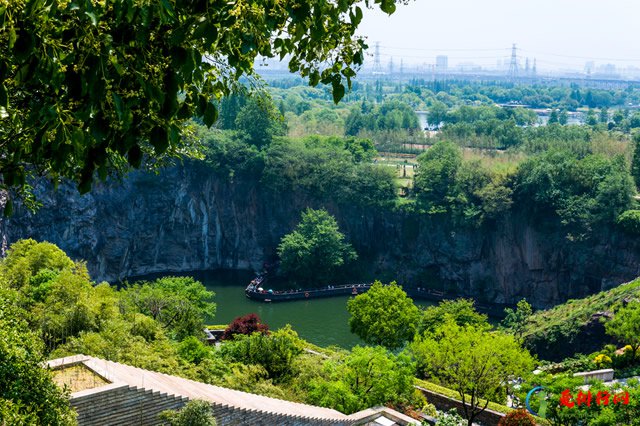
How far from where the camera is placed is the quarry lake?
38.2 metres

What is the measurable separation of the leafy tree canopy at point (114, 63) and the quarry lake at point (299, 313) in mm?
32298

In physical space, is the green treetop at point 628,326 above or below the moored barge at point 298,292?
above

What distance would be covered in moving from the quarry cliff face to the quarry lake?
12.0ft

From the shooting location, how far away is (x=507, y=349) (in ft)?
73.2

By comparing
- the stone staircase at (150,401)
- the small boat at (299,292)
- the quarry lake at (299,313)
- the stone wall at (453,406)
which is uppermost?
the stone staircase at (150,401)

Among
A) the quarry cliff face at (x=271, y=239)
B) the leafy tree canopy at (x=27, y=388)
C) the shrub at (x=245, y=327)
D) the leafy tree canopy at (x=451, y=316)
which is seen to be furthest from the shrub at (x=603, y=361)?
the leafy tree canopy at (x=27, y=388)

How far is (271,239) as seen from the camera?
5238 centimetres

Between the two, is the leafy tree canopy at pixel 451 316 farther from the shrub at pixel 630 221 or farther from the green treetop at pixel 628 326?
the shrub at pixel 630 221

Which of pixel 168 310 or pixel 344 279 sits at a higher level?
pixel 168 310

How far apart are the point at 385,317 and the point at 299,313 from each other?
1437 centimetres

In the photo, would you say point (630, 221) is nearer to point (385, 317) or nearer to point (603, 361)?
point (603, 361)

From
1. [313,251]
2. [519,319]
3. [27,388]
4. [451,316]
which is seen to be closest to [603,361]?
[451,316]

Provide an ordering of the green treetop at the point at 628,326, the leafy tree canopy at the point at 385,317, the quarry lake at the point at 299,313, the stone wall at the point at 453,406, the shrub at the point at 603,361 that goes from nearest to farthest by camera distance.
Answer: the stone wall at the point at 453,406
the green treetop at the point at 628,326
the shrub at the point at 603,361
the leafy tree canopy at the point at 385,317
the quarry lake at the point at 299,313

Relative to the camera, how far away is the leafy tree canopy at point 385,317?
93.6 ft
